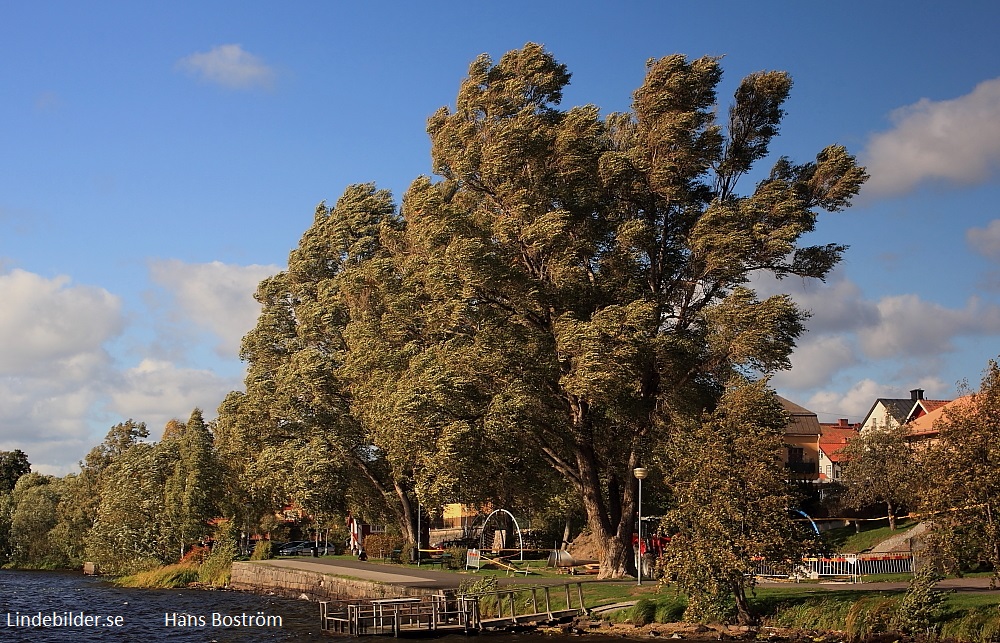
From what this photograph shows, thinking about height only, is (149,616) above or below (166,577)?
below

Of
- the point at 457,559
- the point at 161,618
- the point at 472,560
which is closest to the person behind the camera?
the point at 161,618

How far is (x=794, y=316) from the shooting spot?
3694cm

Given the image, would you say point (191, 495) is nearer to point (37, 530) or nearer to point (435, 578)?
point (435, 578)

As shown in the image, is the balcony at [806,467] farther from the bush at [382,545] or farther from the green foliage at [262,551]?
the green foliage at [262,551]

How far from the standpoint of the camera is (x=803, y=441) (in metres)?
97.6

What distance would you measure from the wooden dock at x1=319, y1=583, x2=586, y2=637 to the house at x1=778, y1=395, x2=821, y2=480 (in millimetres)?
62871

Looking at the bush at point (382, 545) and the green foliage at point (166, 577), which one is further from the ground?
the bush at point (382, 545)

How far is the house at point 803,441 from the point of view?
9269 centimetres

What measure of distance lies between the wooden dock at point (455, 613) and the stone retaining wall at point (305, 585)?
388cm

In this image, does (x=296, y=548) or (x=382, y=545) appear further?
(x=296, y=548)

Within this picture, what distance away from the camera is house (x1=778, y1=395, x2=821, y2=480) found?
3649 inches

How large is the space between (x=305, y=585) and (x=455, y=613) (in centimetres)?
1755

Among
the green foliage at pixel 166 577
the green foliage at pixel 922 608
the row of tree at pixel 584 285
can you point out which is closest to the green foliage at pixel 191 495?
the green foliage at pixel 166 577

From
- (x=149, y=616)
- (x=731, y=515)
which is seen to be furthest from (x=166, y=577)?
(x=731, y=515)
